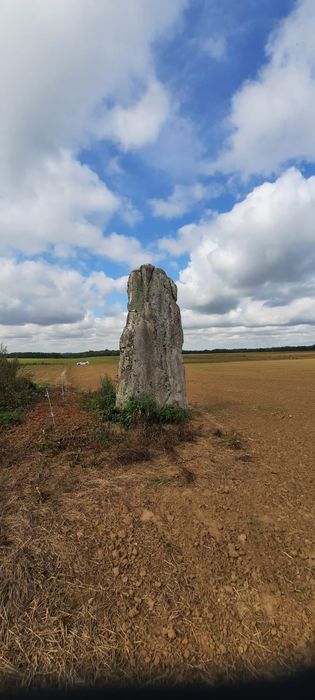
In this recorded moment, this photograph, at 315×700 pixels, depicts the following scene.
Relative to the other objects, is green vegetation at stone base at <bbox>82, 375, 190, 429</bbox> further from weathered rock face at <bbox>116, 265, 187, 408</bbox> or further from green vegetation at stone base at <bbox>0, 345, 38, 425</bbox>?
green vegetation at stone base at <bbox>0, 345, 38, 425</bbox>

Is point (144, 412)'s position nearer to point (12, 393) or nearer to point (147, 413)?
point (147, 413)

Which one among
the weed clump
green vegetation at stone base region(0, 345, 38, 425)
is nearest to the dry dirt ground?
the weed clump

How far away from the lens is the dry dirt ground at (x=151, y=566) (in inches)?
113

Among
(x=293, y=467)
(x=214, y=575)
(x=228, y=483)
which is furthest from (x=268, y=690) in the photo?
(x=293, y=467)

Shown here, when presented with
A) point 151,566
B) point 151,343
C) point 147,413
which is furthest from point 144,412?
point 151,566

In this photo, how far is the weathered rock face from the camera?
938 centimetres

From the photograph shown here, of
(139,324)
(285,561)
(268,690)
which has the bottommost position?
(268,690)

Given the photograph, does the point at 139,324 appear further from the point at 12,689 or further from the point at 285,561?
the point at 12,689

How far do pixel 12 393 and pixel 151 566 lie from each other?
9055mm

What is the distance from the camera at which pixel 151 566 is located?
3713 mm

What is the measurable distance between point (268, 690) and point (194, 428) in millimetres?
6130

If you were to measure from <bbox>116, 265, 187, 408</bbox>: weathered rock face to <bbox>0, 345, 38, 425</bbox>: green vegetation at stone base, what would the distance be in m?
2.83

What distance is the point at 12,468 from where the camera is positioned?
598 cm

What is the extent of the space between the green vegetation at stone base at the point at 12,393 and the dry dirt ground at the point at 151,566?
2502mm
